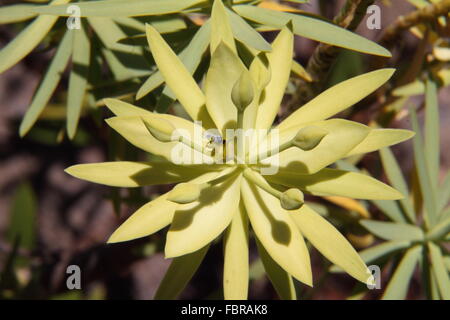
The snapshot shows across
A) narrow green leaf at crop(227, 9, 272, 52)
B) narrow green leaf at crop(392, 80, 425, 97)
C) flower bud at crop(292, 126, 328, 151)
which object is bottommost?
flower bud at crop(292, 126, 328, 151)

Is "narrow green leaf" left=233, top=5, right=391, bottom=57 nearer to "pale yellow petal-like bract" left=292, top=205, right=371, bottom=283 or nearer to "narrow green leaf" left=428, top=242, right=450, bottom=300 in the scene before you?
"pale yellow petal-like bract" left=292, top=205, right=371, bottom=283

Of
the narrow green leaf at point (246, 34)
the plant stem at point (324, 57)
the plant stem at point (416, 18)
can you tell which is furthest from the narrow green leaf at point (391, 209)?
the narrow green leaf at point (246, 34)

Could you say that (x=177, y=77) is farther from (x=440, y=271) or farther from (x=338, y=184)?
(x=440, y=271)

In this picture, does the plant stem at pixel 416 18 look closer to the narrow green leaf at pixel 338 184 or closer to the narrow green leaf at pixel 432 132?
the narrow green leaf at pixel 432 132

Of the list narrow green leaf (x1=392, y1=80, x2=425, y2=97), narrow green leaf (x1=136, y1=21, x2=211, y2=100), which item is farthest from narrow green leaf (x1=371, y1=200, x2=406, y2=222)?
narrow green leaf (x1=136, y1=21, x2=211, y2=100)

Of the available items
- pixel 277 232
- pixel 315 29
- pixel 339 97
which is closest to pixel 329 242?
pixel 277 232
